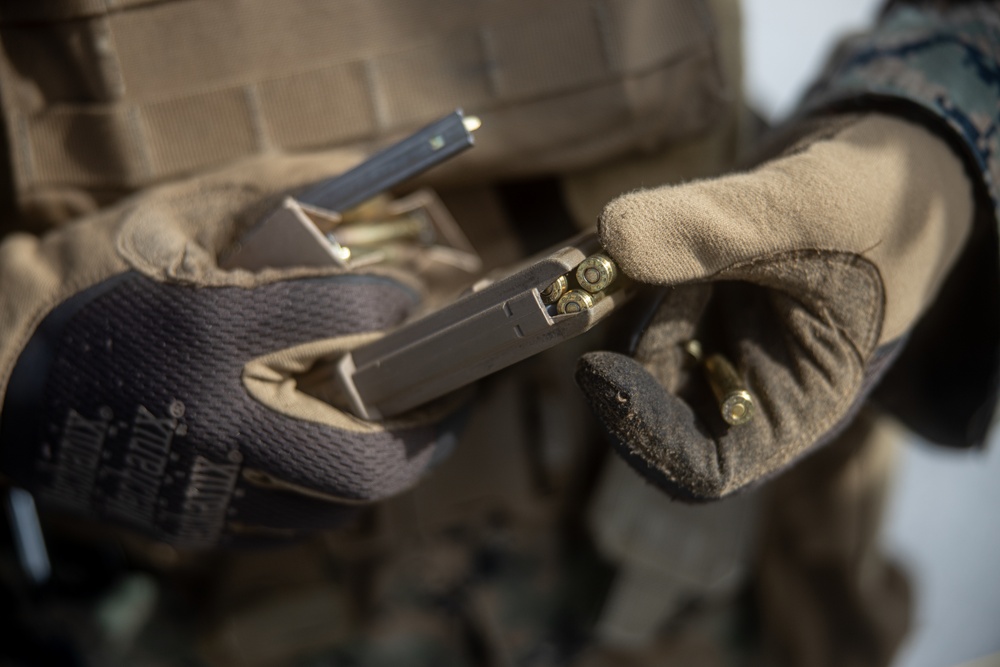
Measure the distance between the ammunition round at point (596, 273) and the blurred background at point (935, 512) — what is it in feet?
2.55

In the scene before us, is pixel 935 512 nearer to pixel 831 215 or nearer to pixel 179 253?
pixel 831 215

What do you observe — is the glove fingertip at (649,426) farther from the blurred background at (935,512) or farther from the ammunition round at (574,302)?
the blurred background at (935,512)

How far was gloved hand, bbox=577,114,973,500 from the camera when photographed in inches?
13.2

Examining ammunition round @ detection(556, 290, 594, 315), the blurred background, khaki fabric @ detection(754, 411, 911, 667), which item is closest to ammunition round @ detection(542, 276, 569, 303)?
ammunition round @ detection(556, 290, 594, 315)

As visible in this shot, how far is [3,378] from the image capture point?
400 millimetres

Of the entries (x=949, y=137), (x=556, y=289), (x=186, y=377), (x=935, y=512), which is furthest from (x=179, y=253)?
(x=935, y=512)

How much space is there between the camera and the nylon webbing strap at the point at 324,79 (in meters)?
0.48

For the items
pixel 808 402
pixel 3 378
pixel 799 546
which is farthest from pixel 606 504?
pixel 3 378

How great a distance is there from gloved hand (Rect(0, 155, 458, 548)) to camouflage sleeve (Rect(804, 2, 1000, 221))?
300 mm

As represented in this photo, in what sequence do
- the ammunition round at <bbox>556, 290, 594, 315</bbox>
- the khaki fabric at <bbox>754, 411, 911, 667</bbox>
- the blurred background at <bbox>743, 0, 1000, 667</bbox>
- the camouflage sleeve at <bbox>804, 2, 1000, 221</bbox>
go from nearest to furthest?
1. the ammunition round at <bbox>556, 290, 594, 315</bbox>
2. the camouflage sleeve at <bbox>804, 2, 1000, 221</bbox>
3. the khaki fabric at <bbox>754, 411, 911, 667</bbox>
4. the blurred background at <bbox>743, 0, 1000, 667</bbox>

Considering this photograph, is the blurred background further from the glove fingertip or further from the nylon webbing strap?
the glove fingertip

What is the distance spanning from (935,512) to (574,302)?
3.02ft

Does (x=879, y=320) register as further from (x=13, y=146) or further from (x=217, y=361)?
(x=13, y=146)

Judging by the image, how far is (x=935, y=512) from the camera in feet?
3.32
